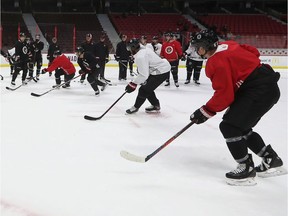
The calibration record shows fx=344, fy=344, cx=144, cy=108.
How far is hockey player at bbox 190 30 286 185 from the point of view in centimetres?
185

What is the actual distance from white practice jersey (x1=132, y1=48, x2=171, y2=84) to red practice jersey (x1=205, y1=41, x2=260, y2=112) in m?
1.63

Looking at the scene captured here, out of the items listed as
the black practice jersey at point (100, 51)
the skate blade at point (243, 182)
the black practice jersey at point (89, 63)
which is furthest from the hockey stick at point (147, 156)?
the black practice jersey at point (100, 51)

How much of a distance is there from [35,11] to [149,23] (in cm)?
560

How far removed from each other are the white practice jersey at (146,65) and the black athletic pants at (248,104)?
1651 mm

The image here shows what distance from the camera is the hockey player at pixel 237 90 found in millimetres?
1854

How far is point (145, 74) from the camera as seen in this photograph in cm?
352

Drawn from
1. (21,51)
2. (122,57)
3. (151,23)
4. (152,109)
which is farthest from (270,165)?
(151,23)

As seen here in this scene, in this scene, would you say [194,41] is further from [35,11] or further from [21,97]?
[35,11]

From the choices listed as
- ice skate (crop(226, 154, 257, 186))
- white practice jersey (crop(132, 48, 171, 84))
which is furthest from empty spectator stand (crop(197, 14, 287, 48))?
ice skate (crop(226, 154, 257, 186))

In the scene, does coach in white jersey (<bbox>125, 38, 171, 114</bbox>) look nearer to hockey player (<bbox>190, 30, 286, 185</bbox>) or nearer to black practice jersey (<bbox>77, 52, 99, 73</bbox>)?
black practice jersey (<bbox>77, 52, 99, 73</bbox>)

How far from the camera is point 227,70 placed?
182 cm

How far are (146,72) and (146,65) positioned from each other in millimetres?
72

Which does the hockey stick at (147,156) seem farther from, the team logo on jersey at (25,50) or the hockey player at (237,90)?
the team logo on jersey at (25,50)

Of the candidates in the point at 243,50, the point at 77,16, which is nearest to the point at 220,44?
the point at 243,50
